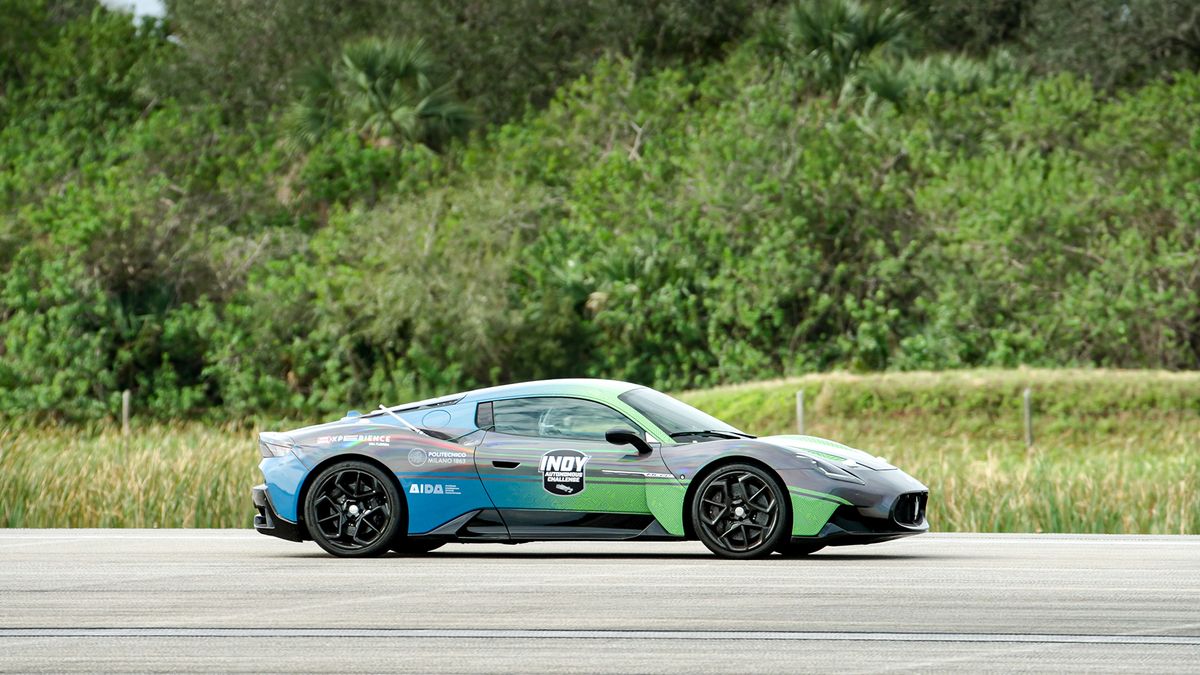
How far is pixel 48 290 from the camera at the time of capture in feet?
125

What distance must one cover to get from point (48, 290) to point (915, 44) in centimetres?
2035

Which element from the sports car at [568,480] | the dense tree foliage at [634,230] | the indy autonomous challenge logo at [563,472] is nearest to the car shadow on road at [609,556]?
the sports car at [568,480]

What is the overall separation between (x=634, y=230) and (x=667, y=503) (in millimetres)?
27704

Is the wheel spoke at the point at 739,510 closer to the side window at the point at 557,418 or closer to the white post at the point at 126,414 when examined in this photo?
the side window at the point at 557,418

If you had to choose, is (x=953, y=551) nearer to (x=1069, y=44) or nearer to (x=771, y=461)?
(x=771, y=461)

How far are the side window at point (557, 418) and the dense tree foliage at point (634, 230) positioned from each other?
24.0m

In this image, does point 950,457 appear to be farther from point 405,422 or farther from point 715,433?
point 405,422

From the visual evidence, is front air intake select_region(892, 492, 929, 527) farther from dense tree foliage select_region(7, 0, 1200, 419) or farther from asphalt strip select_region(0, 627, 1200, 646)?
dense tree foliage select_region(7, 0, 1200, 419)

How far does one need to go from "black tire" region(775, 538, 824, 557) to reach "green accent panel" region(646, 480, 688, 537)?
0.70m

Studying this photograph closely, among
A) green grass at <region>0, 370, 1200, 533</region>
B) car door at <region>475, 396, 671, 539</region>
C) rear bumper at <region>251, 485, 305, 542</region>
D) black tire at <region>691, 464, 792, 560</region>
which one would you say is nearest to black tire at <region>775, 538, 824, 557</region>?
black tire at <region>691, 464, 792, 560</region>

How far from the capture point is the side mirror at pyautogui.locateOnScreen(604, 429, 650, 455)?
11.8 meters

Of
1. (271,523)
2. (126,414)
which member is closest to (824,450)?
(271,523)

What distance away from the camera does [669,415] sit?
12.4 meters

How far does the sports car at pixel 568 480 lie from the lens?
11586mm
